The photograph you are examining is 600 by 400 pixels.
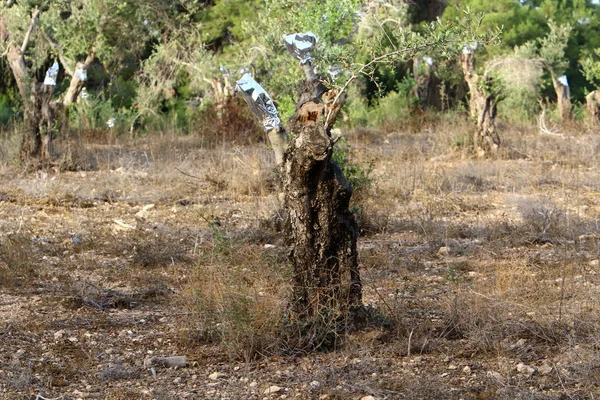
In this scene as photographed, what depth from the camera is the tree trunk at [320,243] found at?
4176 millimetres

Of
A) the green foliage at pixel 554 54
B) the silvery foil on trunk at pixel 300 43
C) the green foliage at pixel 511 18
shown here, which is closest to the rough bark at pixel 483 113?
the silvery foil on trunk at pixel 300 43

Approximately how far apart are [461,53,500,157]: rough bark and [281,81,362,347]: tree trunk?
8.64m

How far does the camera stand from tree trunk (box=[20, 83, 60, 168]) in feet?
35.9

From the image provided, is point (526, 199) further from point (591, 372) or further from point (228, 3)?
point (228, 3)

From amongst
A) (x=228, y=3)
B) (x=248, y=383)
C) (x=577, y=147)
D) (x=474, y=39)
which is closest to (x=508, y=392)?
(x=248, y=383)

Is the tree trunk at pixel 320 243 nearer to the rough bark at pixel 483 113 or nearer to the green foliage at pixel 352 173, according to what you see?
the green foliage at pixel 352 173

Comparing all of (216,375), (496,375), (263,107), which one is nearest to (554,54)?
(263,107)

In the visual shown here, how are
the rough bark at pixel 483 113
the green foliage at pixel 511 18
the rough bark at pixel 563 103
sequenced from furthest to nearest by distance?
the green foliage at pixel 511 18 < the rough bark at pixel 563 103 < the rough bark at pixel 483 113

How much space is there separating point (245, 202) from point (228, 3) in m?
13.4

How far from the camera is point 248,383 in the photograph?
12.4ft

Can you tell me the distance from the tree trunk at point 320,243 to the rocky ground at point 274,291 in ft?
0.43

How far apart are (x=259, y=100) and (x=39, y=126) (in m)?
6.76

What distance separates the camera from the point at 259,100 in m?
4.93

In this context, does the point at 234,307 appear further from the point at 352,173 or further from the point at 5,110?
the point at 5,110
